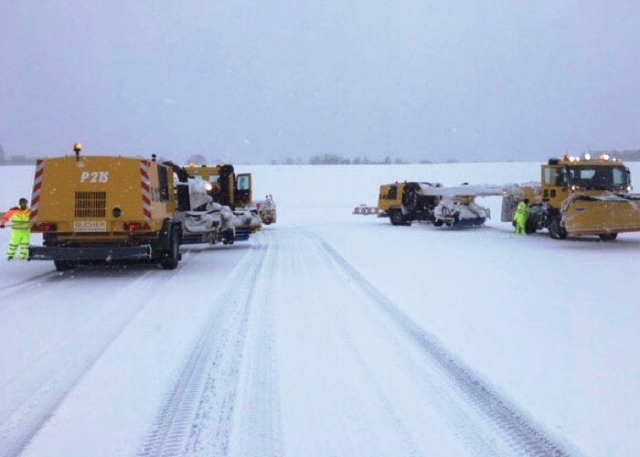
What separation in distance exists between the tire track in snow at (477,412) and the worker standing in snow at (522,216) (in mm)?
17137

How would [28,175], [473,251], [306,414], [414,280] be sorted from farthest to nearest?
[28,175]
[473,251]
[414,280]
[306,414]

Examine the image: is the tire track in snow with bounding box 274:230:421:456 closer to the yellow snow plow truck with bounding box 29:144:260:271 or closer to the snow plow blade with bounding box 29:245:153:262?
the snow plow blade with bounding box 29:245:153:262

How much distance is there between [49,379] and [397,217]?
27.2 m

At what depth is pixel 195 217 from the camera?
1598 centimetres

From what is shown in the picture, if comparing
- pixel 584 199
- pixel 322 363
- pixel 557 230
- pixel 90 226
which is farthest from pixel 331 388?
pixel 557 230

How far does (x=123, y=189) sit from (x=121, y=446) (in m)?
8.81

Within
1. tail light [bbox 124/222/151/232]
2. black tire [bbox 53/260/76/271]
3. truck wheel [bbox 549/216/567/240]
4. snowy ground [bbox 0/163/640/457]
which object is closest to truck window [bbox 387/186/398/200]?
truck wheel [bbox 549/216/567/240]

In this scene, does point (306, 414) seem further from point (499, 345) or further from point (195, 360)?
point (499, 345)

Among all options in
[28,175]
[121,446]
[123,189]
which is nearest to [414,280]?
[123,189]

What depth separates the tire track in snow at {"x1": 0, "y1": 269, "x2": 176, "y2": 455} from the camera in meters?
4.43

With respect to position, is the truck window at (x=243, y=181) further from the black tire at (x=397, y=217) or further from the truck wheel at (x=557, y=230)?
the truck wheel at (x=557, y=230)

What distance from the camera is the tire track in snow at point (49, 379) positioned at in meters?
4.43

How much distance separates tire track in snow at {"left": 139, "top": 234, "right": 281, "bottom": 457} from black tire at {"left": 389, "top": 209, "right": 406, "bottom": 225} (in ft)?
78.8

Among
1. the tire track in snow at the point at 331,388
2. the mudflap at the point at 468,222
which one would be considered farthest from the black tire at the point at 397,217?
the tire track in snow at the point at 331,388
